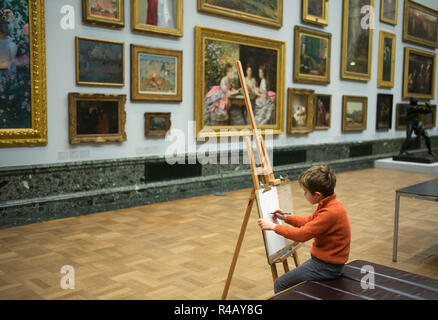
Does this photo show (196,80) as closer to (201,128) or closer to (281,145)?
(201,128)

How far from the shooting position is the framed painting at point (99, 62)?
8242 millimetres

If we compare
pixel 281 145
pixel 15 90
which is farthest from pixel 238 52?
pixel 15 90

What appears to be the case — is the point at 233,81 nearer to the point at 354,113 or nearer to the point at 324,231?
the point at 354,113

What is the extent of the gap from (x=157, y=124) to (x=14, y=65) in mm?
3162

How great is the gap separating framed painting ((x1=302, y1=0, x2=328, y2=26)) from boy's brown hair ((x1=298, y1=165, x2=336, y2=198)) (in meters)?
10.7

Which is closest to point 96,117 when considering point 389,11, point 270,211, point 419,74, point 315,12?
point 270,211

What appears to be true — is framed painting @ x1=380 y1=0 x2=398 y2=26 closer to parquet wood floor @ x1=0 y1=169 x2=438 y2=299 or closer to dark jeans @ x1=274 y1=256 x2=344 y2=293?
parquet wood floor @ x1=0 y1=169 x2=438 y2=299

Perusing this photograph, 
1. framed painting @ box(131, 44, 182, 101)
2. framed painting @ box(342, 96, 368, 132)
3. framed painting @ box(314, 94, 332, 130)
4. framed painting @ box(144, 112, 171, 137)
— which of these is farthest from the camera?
framed painting @ box(342, 96, 368, 132)

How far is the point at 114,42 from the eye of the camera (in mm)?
8703

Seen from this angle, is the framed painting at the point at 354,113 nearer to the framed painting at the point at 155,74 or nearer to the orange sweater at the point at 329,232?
the framed painting at the point at 155,74

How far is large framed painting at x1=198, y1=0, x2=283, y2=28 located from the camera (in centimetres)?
1043

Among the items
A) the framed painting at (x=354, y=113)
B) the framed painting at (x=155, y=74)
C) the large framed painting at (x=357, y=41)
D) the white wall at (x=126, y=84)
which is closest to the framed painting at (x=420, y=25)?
the large framed painting at (x=357, y=41)

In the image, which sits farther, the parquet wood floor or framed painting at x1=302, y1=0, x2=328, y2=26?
framed painting at x1=302, y1=0, x2=328, y2=26

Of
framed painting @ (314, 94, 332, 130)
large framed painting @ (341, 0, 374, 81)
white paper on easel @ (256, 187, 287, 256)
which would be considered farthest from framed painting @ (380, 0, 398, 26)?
white paper on easel @ (256, 187, 287, 256)
